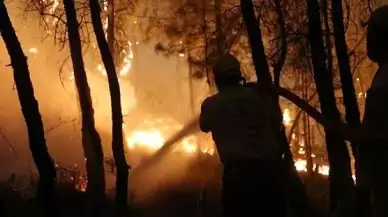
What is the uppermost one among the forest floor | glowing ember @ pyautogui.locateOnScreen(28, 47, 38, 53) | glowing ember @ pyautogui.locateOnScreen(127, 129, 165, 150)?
glowing ember @ pyautogui.locateOnScreen(28, 47, 38, 53)

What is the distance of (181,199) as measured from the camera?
14.7 metres

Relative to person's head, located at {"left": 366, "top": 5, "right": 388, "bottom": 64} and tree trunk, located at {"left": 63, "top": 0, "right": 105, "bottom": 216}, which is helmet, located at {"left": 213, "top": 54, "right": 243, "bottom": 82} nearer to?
A: person's head, located at {"left": 366, "top": 5, "right": 388, "bottom": 64}

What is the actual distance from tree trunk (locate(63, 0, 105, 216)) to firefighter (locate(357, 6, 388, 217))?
830 centimetres

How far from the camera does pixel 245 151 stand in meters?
4.27

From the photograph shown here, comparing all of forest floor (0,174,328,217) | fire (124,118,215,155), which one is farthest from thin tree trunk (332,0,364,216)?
fire (124,118,215,155)

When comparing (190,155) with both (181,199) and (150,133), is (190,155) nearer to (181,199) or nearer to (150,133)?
(150,133)

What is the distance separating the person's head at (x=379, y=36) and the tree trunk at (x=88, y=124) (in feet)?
27.1

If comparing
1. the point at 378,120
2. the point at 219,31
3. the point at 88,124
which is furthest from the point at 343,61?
the point at 219,31

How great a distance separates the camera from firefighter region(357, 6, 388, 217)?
127 inches

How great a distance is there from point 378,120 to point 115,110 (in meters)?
A: 8.50

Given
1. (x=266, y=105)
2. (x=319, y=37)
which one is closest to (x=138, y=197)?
(x=319, y=37)

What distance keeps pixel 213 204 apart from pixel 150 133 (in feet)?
68.9

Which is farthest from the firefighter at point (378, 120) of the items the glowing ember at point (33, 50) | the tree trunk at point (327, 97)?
the glowing ember at point (33, 50)

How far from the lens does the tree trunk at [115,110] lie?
1120 cm
